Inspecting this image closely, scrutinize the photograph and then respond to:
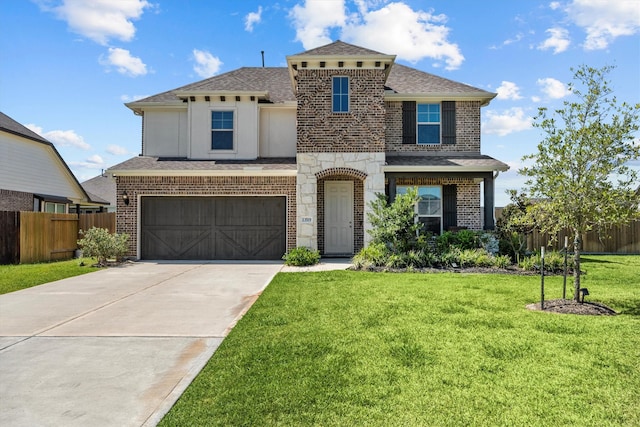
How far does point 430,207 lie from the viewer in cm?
1517

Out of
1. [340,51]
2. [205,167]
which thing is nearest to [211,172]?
[205,167]

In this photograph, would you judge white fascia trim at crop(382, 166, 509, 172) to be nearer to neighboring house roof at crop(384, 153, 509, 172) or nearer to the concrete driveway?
neighboring house roof at crop(384, 153, 509, 172)

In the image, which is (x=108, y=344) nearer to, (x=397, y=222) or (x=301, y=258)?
(x=301, y=258)

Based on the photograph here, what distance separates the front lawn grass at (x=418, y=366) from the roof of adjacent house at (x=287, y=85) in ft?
31.1

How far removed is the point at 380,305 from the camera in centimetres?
705

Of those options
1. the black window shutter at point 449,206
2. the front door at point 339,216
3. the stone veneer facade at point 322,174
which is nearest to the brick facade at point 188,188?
the stone veneer facade at point 322,174

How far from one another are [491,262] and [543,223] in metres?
4.35

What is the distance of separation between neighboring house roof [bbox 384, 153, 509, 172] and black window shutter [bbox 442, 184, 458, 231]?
1.07 meters

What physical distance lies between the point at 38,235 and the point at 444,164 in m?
14.4

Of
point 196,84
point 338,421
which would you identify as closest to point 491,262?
point 338,421

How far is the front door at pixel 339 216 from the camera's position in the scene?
49.3 ft

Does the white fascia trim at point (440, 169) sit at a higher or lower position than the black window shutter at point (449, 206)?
higher

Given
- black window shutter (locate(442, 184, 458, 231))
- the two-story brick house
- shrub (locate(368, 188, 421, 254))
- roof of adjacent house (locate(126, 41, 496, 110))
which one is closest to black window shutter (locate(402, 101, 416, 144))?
the two-story brick house

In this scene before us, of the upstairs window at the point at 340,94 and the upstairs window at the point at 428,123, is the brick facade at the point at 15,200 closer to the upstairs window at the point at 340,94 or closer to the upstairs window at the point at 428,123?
the upstairs window at the point at 340,94
